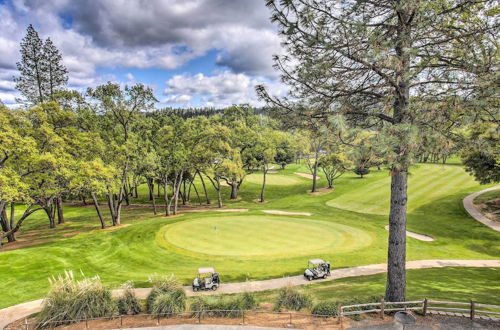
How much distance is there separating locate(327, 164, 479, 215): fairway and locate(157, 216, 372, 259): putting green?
1103cm

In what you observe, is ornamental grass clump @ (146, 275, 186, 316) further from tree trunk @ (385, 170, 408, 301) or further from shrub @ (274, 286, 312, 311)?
tree trunk @ (385, 170, 408, 301)

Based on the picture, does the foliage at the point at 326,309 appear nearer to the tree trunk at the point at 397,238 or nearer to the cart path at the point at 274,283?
the cart path at the point at 274,283

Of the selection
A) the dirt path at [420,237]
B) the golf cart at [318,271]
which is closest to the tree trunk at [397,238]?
the golf cart at [318,271]

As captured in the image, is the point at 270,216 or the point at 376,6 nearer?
the point at 376,6

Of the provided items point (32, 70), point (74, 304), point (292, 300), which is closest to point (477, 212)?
point (292, 300)

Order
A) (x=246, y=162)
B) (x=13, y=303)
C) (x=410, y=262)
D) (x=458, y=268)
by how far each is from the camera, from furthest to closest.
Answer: (x=246, y=162) → (x=410, y=262) → (x=458, y=268) → (x=13, y=303)

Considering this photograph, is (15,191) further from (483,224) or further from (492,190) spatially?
(492,190)

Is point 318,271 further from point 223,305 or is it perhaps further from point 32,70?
point 32,70

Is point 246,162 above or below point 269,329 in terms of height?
above

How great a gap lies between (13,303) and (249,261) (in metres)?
12.5

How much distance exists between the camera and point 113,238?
2384 centimetres

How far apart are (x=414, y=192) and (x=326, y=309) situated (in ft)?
108

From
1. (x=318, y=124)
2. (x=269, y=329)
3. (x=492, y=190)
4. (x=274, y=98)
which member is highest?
(x=274, y=98)

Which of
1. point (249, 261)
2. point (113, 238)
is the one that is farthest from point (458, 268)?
point (113, 238)
